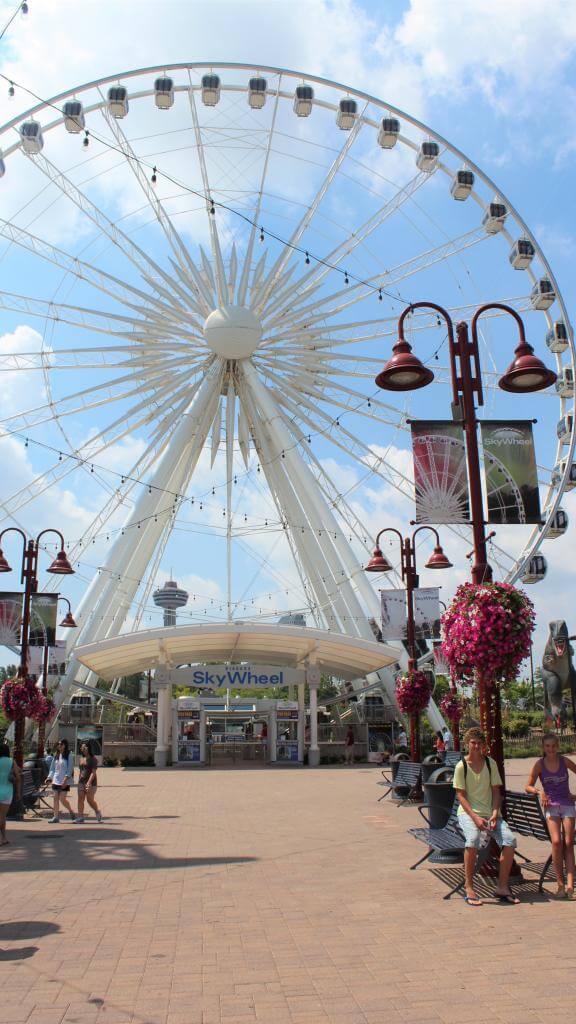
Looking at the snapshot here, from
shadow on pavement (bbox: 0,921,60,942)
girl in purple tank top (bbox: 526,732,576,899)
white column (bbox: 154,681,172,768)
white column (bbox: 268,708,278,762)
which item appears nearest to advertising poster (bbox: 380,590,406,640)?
white column (bbox: 268,708,278,762)

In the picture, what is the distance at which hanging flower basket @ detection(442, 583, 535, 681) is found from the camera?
8.19 metres

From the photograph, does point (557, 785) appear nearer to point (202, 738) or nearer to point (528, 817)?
point (528, 817)

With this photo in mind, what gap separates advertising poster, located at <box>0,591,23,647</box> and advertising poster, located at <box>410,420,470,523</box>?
12740 millimetres

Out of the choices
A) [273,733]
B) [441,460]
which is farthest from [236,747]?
[441,460]

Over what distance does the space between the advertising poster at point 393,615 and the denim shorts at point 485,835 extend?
16625mm

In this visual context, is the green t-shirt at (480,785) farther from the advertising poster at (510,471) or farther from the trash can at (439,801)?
the advertising poster at (510,471)

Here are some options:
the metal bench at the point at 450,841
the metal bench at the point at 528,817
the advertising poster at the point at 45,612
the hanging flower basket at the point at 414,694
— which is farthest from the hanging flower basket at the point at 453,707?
the metal bench at the point at 528,817

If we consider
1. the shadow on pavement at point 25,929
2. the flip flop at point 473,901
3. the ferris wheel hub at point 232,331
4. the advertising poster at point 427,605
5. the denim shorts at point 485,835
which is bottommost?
the shadow on pavement at point 25,929

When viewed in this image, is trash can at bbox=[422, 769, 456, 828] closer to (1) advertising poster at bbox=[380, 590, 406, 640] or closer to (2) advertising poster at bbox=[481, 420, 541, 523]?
(2) advertising poster at bbox=[481, 420, 541, 523]

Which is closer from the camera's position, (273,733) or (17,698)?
(17,698)

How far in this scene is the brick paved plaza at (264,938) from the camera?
4703 millimetres

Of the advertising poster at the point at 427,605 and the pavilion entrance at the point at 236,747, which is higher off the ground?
the advertising poster at the point at 427,605

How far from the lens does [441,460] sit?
34.7 feet

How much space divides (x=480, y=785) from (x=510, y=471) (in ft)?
13.1
